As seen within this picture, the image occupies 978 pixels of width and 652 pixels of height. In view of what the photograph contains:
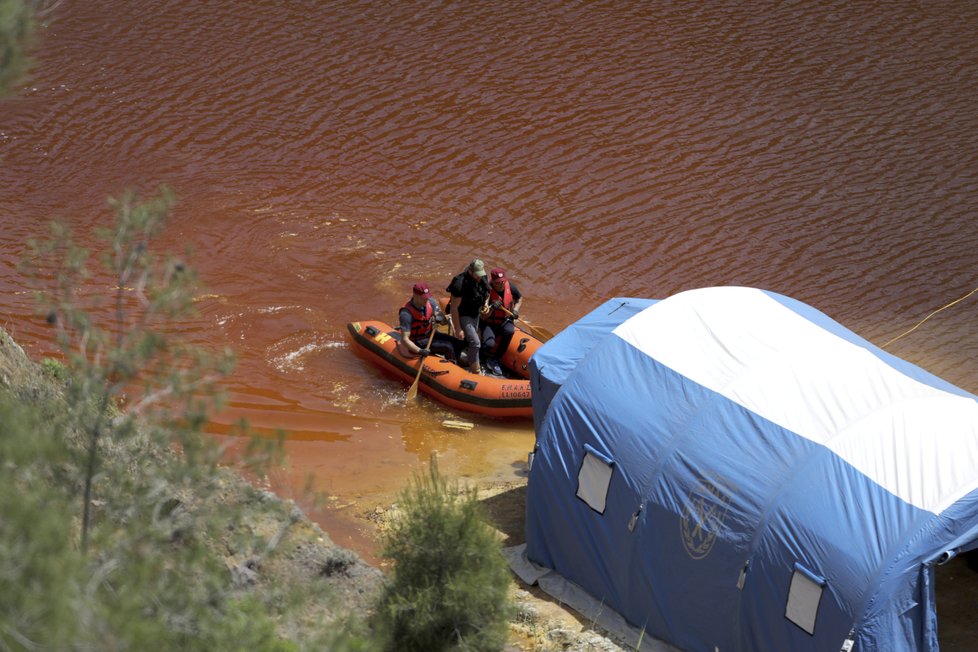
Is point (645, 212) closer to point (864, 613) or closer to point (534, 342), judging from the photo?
point (534, 342)

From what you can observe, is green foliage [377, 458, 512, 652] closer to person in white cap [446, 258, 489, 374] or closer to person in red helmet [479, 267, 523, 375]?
person in white cap [446, 258, 489, 374]

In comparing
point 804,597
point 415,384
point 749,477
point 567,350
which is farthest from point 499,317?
point 804,597

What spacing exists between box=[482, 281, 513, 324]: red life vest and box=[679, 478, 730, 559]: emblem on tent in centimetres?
442

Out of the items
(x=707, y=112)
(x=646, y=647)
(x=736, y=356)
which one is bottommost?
(x=646, y=647)

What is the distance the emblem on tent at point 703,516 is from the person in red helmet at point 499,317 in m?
4.42

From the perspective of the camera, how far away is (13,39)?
181 inches

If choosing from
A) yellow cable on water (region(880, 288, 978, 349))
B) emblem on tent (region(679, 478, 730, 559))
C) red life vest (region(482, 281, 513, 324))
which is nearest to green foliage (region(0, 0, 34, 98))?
emblem on tent (region(679, 478, 730, 559))

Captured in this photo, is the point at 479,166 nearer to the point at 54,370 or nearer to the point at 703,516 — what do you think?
the point at 54,370

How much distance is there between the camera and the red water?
43.1ft

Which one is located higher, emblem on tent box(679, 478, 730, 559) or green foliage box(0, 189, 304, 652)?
green foliage box(0, 189, 304, 652)

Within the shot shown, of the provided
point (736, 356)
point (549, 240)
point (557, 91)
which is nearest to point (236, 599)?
point (736, 356)

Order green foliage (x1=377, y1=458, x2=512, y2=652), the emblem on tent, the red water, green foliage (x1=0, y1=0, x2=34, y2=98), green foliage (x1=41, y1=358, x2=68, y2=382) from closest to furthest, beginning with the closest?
green foliage (x1=0, y1=0, x2=34, y2=98) < green foliage (x1=377, y1=458, x2=512, y2=652) < the emblem on tent < green foliage (x1=41, y1=358, x2=68, y2=382) < the red water

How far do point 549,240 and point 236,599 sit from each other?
10.7m

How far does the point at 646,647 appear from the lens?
27.5ft
